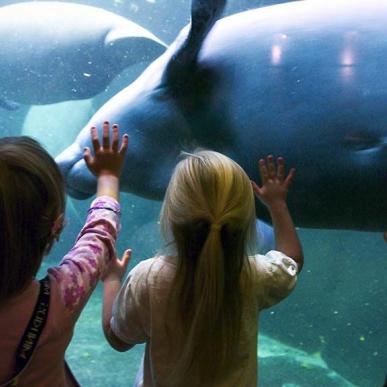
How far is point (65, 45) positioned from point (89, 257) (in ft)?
19.1

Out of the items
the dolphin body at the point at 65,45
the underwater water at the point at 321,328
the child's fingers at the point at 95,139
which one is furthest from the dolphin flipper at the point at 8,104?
the child's fingers at the point at 95,139

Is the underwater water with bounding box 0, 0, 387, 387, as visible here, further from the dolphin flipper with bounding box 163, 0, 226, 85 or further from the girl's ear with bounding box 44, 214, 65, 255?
the girl's ear with bounding box 44, 214, 65, 255

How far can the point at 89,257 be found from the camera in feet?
4.93

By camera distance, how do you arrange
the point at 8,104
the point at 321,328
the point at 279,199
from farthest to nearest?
1. the point at 8,104
2. the point at 321,328
3. the point at 279,199

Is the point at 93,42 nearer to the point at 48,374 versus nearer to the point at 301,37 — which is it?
the point at 301,37

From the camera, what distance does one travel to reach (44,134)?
14.2 meters

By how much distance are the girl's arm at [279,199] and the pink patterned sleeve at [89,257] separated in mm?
629

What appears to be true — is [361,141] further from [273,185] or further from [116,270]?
[116,270]

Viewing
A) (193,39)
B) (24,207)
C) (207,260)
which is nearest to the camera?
(24,207)

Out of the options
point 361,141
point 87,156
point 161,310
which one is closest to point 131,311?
point 161,310

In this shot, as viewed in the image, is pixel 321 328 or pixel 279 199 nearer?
pixel 279 199

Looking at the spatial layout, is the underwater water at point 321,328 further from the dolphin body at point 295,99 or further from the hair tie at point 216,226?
the hair tie at point 216,226

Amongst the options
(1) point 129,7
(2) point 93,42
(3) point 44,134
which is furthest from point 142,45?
(3) point 44,134

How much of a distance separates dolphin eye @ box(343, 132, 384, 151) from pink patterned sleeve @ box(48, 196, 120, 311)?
1.01 meters
